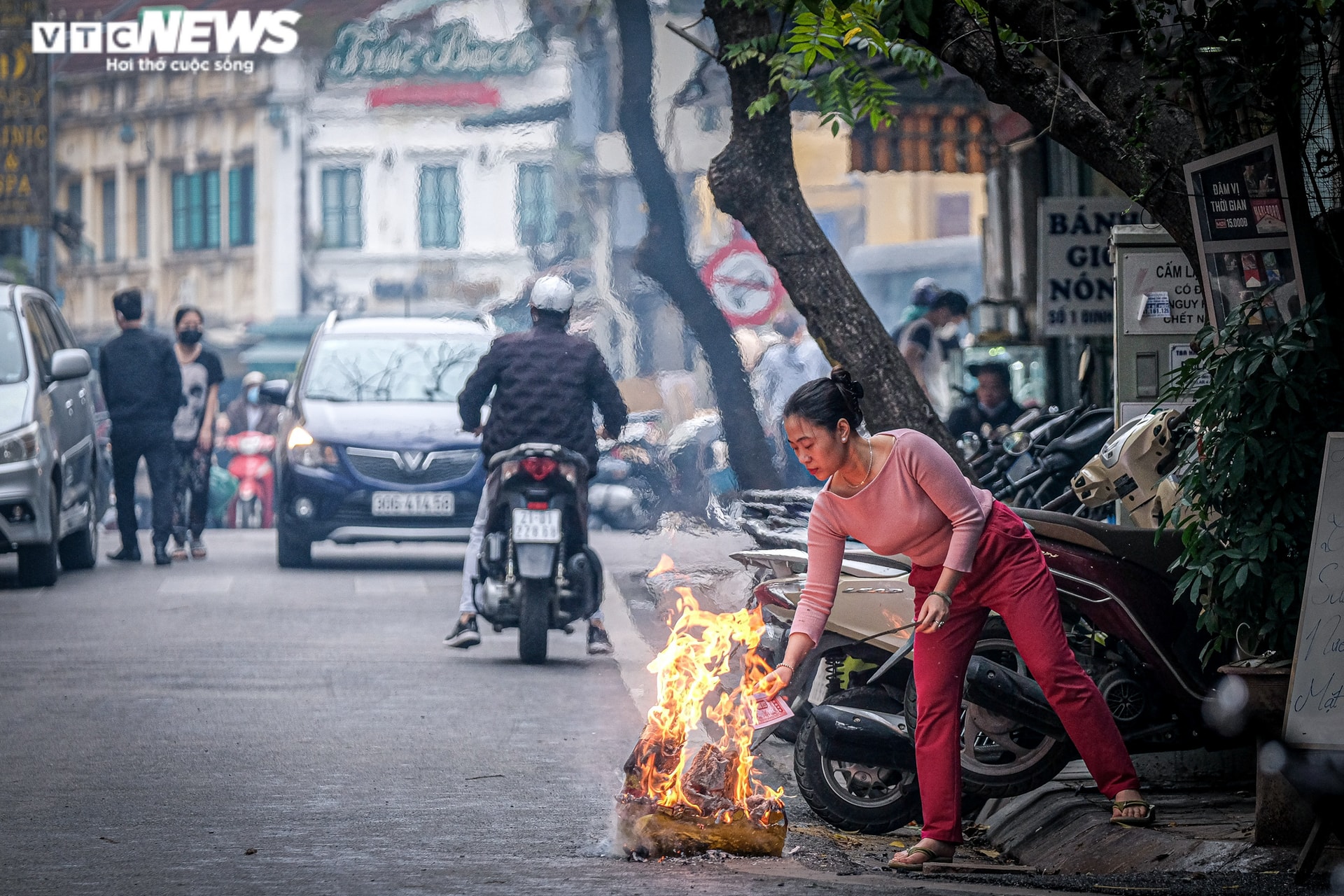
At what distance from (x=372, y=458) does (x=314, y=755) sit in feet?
28.5

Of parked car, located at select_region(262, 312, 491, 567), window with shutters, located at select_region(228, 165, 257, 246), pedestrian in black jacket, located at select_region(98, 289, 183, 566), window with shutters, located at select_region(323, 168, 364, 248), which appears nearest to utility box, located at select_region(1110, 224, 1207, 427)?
parked car, located at select_region(262, 312, 491, 567)

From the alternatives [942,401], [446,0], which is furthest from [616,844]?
[446,0]

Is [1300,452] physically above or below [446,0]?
below

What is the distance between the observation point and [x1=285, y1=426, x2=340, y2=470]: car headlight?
16859 millimetres

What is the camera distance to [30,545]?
1509 cm

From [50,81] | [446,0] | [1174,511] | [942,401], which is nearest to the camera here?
[1174,511]

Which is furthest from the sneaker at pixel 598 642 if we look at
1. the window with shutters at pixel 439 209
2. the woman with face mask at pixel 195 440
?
the window with shutters at pixel 439 209

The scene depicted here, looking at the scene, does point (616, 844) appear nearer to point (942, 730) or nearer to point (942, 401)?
point (942, 730)

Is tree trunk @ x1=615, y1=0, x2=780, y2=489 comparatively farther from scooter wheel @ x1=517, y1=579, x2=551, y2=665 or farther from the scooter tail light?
the scooter tail light

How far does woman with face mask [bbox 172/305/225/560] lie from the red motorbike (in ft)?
26.1

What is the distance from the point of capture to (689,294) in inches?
627

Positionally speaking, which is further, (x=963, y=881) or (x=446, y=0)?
(x=446, y=0)

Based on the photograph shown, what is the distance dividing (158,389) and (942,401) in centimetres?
696

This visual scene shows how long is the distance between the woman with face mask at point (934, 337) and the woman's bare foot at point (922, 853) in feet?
36.4
